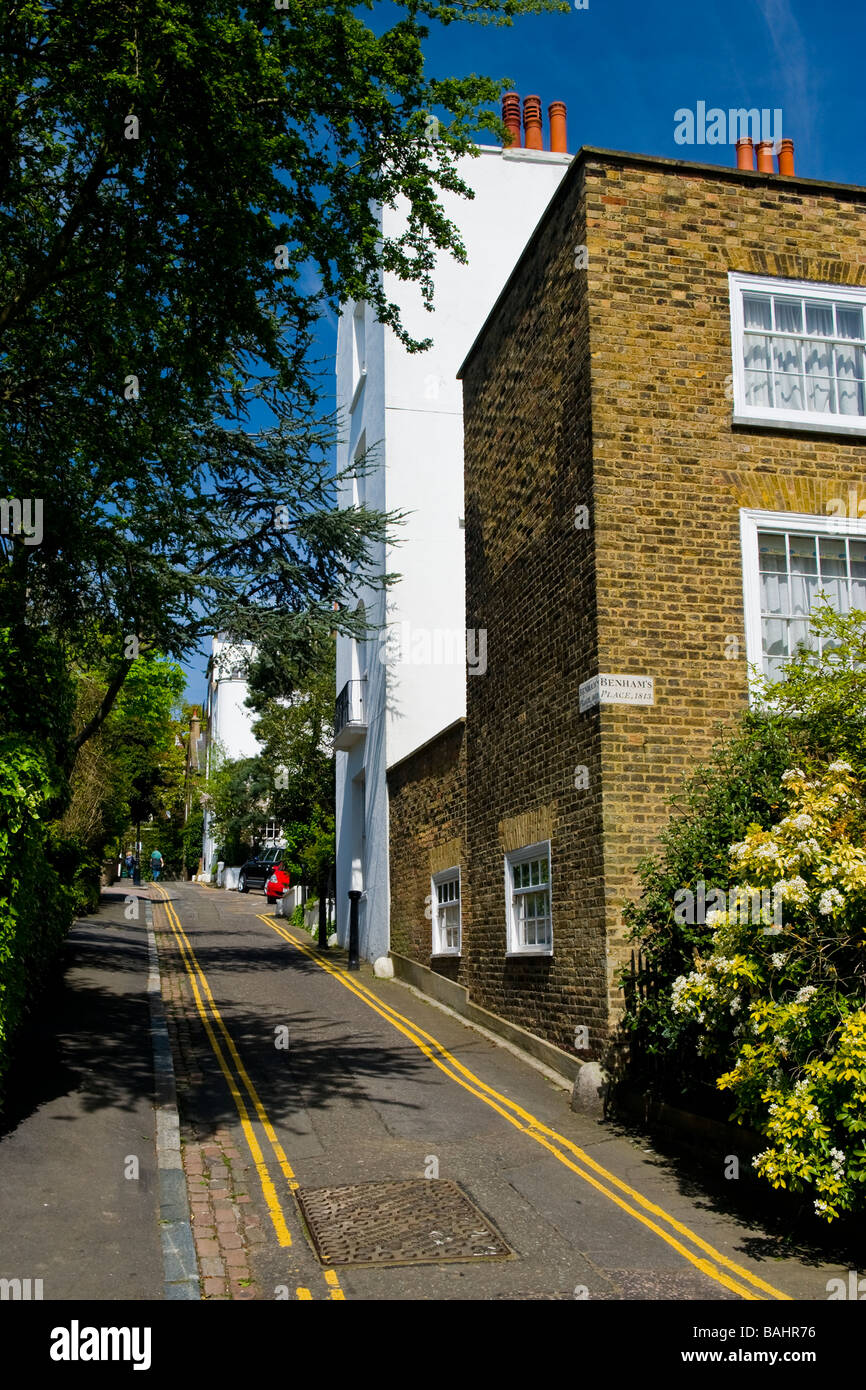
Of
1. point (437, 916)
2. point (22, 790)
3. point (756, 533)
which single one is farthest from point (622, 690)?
point (437, 916)

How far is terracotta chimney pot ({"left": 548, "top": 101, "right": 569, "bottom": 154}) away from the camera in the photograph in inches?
925

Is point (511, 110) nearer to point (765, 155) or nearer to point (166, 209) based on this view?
point (765, 155)

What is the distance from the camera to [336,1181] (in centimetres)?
847

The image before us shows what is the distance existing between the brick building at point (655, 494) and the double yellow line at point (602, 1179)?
1025 millimetres

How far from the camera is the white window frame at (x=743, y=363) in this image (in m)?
11.7

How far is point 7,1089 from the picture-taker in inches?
374

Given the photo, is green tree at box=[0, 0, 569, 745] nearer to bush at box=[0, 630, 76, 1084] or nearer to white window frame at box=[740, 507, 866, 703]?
bush at box=[0, 630, 76, 1084]

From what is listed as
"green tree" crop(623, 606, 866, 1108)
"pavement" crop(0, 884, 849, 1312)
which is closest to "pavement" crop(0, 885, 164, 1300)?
"pavement" crop(0, 884, 849, 1312)

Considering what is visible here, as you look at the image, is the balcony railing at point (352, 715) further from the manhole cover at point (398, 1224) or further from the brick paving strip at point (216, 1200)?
the manhole cover at point (398, 1224)

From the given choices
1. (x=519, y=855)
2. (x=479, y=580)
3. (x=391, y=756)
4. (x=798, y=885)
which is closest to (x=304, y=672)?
(x=391, y=756)

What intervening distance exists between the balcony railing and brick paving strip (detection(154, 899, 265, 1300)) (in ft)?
35.7

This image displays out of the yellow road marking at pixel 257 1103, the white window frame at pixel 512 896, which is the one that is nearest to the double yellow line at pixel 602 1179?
the white window frame at pixel 512 896

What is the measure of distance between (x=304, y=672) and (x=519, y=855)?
665cm
